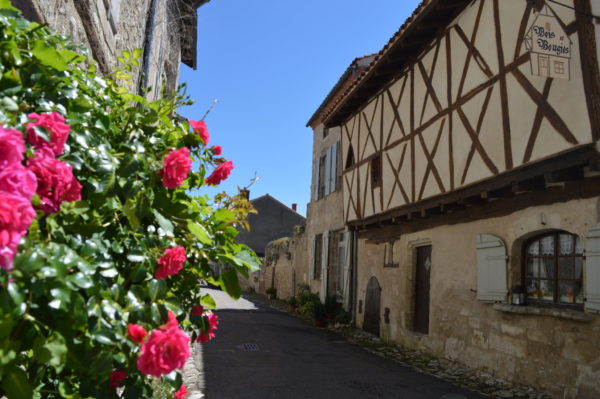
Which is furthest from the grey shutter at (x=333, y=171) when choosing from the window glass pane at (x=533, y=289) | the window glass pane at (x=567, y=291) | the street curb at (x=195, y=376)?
the window glass pane at (x=567, y=291)

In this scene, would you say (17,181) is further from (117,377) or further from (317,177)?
(317,177)

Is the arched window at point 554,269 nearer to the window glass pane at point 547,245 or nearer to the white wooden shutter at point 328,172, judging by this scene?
the window glass pane at point 547,245

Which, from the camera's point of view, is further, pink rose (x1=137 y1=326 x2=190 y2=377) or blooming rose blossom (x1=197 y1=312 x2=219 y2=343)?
blooming rose blossom (x1=197 y1=312 x2=219 y2=343)

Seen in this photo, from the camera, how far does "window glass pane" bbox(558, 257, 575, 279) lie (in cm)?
572

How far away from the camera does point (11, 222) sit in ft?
3.23

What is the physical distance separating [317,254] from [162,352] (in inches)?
583

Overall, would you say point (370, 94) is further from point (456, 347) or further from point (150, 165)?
point (150, 165)

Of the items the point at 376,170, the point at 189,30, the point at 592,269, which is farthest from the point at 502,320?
the point at 189,30

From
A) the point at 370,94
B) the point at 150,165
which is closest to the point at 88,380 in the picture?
the point at 150,165

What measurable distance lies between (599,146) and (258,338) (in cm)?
658

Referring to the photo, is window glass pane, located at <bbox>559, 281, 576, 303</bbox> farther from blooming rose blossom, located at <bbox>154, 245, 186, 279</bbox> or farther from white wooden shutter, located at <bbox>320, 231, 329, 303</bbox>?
white wooden shutter, located at <bbox>320, 231, 329, 303</bbox>

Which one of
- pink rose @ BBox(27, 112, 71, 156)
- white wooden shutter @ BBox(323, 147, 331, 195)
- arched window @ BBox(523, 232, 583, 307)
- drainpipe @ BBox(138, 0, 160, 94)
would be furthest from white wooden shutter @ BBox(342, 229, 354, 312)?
pink rose @ BBox(27, 112, 71, 156)

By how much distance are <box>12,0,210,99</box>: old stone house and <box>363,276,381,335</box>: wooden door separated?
20.6 ft

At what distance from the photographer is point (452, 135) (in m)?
7.41
